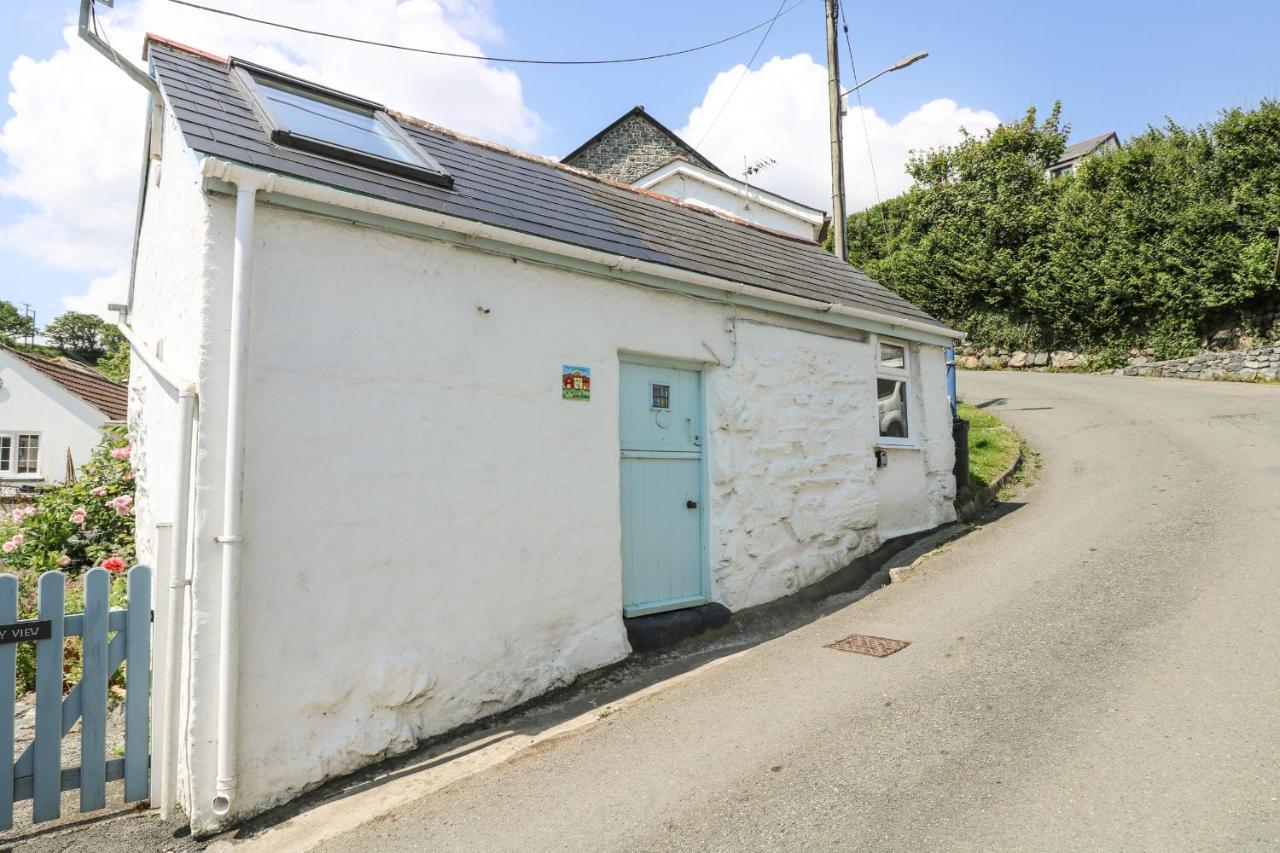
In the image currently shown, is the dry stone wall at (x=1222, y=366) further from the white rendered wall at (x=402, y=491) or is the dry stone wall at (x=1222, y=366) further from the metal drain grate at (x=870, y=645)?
the white rendered wall at (x=402, y=491)

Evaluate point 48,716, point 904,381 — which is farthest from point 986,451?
point 48,716

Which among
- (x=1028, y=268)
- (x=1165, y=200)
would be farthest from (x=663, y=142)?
(x=1165, y=200)

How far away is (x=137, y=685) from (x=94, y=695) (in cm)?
19

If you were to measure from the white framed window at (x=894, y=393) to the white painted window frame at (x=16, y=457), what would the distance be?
27.1 metres

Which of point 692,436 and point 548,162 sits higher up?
point 548,162

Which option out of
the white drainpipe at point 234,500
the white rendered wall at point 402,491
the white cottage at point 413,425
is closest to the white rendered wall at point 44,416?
the white cottage at point 413,425

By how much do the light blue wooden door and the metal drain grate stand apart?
136 cm

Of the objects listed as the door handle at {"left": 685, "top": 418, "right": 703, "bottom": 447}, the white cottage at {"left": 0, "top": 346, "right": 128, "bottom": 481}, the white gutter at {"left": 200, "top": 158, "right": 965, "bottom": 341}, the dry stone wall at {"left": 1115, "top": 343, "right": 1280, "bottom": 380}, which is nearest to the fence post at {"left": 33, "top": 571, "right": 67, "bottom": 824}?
the white gutter at {"left": 200, "top": 158, "right": 965, "bottom": 341}

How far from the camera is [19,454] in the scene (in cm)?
2397

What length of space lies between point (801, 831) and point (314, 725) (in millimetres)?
2784

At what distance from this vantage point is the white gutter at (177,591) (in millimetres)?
4043

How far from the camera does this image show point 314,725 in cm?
426

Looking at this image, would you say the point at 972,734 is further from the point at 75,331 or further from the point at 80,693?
the point at 75,331

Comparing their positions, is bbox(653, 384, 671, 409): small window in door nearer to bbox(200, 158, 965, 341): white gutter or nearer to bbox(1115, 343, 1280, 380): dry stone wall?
bbox(200, 158, 965, 341): white gutter
